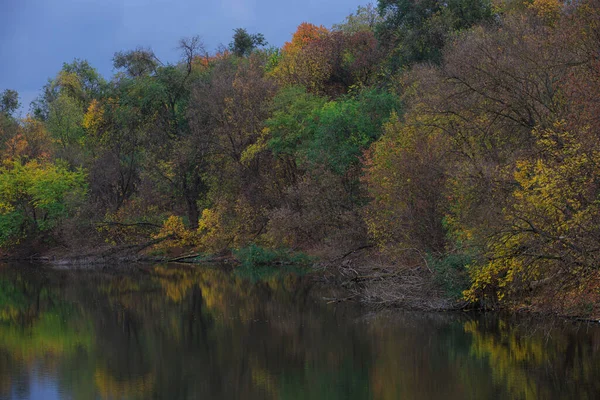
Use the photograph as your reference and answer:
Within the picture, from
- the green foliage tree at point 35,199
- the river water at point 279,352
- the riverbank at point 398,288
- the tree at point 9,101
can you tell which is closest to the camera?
the river water at point 279,352

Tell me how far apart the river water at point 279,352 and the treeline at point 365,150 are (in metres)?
1.73

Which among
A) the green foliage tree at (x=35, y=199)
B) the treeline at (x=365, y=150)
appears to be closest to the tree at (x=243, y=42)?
the treeline at (x=365, y=150)

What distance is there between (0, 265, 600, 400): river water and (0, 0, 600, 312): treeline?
1734 mm

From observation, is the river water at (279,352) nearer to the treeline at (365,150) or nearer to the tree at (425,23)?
the treeline at (365,150)

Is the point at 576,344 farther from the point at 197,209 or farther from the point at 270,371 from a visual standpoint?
the point at 197,209

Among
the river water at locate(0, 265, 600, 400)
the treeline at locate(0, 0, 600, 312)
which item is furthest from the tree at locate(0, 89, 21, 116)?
the river water at locate(0, 265, 600, 400)

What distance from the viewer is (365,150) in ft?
115

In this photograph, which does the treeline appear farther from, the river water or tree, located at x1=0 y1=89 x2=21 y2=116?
tree, located at x1=0 y1=89 x2=21 y2=116

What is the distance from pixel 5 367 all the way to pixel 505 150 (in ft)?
54.9

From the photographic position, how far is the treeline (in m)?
18.2

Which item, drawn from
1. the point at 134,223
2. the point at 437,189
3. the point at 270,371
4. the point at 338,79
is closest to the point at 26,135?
the point at 134,223

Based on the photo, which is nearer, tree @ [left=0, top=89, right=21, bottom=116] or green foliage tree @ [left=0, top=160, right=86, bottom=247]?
green foliage tree @ [left=0, top=160, right=86, bottom=247]

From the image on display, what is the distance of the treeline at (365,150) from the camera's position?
1816cm

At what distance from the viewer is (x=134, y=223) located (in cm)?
4741
